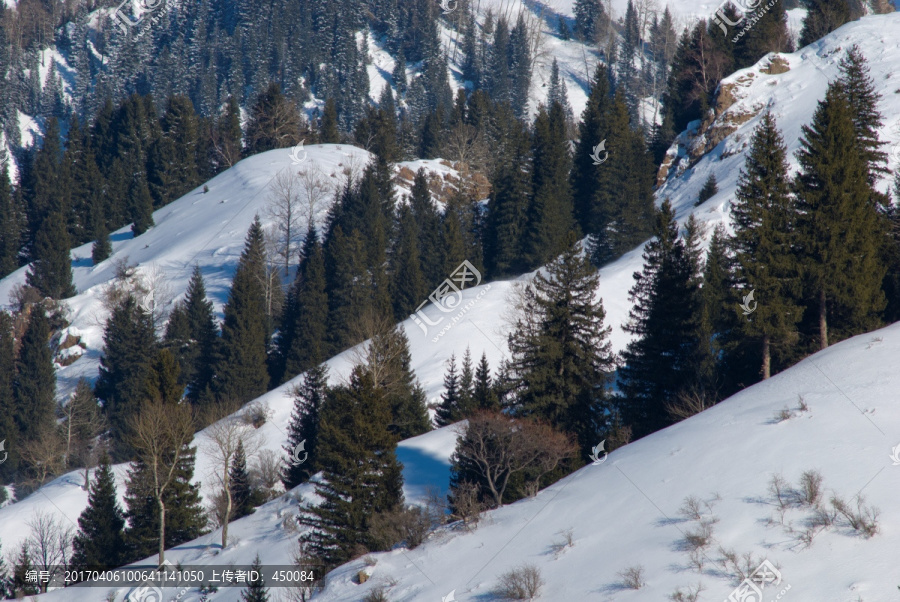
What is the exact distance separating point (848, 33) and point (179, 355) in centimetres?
6645

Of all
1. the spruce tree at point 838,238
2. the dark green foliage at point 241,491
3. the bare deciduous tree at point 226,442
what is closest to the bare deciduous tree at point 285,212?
the bare deciduous tree at point 226,442

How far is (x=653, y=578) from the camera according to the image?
15688mm

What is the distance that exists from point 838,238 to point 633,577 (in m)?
17.1

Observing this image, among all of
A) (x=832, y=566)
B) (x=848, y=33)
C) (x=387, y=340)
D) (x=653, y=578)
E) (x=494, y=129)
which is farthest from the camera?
(x=494, y=129)

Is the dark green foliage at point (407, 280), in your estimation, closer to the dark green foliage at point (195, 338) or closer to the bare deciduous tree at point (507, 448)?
the dark green foliage at point (195, 338)

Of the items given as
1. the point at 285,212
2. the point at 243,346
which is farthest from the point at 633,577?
the point at 285,212

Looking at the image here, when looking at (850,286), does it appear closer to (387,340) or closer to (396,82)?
(387,340)

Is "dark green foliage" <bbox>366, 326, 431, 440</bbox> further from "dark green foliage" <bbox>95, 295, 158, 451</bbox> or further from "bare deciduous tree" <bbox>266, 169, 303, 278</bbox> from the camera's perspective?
"bare deciduous tree" <bbox>266, 169, 303, 278</bbox>

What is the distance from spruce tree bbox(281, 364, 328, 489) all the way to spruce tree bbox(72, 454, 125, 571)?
26.9ft

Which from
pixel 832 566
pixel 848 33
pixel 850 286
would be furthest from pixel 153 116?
pixel 832 566

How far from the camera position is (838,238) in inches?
1044

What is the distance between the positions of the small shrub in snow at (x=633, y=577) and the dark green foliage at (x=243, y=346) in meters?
40.7

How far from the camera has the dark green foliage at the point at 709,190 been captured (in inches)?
2200

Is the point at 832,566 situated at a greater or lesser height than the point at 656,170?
lesser
